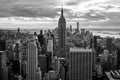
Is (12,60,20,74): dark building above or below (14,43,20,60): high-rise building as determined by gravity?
below

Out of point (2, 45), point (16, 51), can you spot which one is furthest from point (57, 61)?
point (2, 45)

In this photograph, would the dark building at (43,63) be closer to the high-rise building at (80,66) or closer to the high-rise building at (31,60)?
the high-rise building at (31,60)

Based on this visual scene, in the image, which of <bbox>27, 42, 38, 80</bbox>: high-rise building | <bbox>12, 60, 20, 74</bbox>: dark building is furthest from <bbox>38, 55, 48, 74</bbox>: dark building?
<bbox>12, 60, 20, 74</bbox>: dark building

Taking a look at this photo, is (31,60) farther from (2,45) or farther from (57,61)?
(2,45)

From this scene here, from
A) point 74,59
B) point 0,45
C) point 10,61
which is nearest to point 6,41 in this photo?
point 0,45

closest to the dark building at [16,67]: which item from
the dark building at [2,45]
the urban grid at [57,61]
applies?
the urban grid at [57,61]

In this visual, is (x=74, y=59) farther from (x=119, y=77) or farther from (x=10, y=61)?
(x=10, y=61)

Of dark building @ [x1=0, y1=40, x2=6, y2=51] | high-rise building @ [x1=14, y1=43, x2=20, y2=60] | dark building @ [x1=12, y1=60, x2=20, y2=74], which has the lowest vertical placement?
dark building @ [x1=12, y1=60, x2=20, y2=74]

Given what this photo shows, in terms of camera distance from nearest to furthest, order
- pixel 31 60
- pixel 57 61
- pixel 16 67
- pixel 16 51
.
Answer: pixel 31 60 < pixel 16 67 < pixel 57 61 < pixel 16 51

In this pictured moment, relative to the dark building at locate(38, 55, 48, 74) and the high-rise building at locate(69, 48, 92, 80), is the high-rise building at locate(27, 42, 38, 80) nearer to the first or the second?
the dark building at locate(38, 55, 48, 74)
